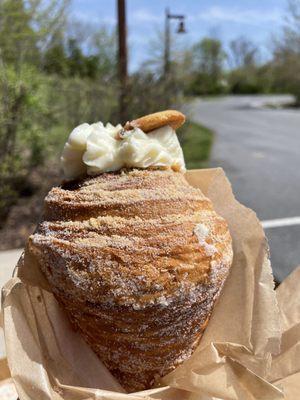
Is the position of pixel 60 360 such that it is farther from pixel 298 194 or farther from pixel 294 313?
pixel 298 194

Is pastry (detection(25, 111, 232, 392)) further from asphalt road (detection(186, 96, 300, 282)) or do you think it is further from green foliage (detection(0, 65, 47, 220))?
green foliage (detection(0, 65, 47, 220))

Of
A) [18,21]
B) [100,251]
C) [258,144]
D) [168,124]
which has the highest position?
[18,21]

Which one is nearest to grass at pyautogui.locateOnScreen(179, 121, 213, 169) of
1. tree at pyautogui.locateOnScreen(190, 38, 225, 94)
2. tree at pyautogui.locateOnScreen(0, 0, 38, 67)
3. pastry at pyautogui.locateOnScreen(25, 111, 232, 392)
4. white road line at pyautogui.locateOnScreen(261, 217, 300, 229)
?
white road line at pyautogui.locateOnScreen(261, 217, 300, 229)

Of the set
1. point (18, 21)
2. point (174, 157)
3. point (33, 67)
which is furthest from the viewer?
point (33, 67)

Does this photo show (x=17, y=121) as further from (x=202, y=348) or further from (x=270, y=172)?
(x=270, y=172)

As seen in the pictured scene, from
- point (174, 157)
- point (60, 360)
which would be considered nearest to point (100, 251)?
point (60, 360)

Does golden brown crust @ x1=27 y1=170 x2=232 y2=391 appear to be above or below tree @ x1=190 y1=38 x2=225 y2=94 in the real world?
above

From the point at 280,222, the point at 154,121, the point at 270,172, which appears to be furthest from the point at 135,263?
the point at 270,172
